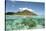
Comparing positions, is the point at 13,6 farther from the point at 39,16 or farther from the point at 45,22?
the point at 45,22

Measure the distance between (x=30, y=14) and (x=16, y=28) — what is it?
273 mm

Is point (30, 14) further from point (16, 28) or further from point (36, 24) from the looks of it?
A: point (16, 28)

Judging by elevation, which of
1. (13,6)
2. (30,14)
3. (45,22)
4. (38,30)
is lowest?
(38,30)

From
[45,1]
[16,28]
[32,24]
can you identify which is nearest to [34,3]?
[45,1]

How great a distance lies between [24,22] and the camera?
1.36m

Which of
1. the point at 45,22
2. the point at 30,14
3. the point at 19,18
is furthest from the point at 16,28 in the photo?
the point at 45,22

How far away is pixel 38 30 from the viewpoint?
1.38 meters

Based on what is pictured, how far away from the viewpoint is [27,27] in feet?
4.47

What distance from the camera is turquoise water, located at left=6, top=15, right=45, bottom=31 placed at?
1336 mm

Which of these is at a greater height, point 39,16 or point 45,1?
point 45,1

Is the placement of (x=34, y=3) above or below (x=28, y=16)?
above

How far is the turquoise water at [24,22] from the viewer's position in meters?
1.34

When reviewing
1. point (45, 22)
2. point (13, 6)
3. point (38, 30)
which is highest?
point (13, 6)

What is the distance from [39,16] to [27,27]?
9.0 inches
